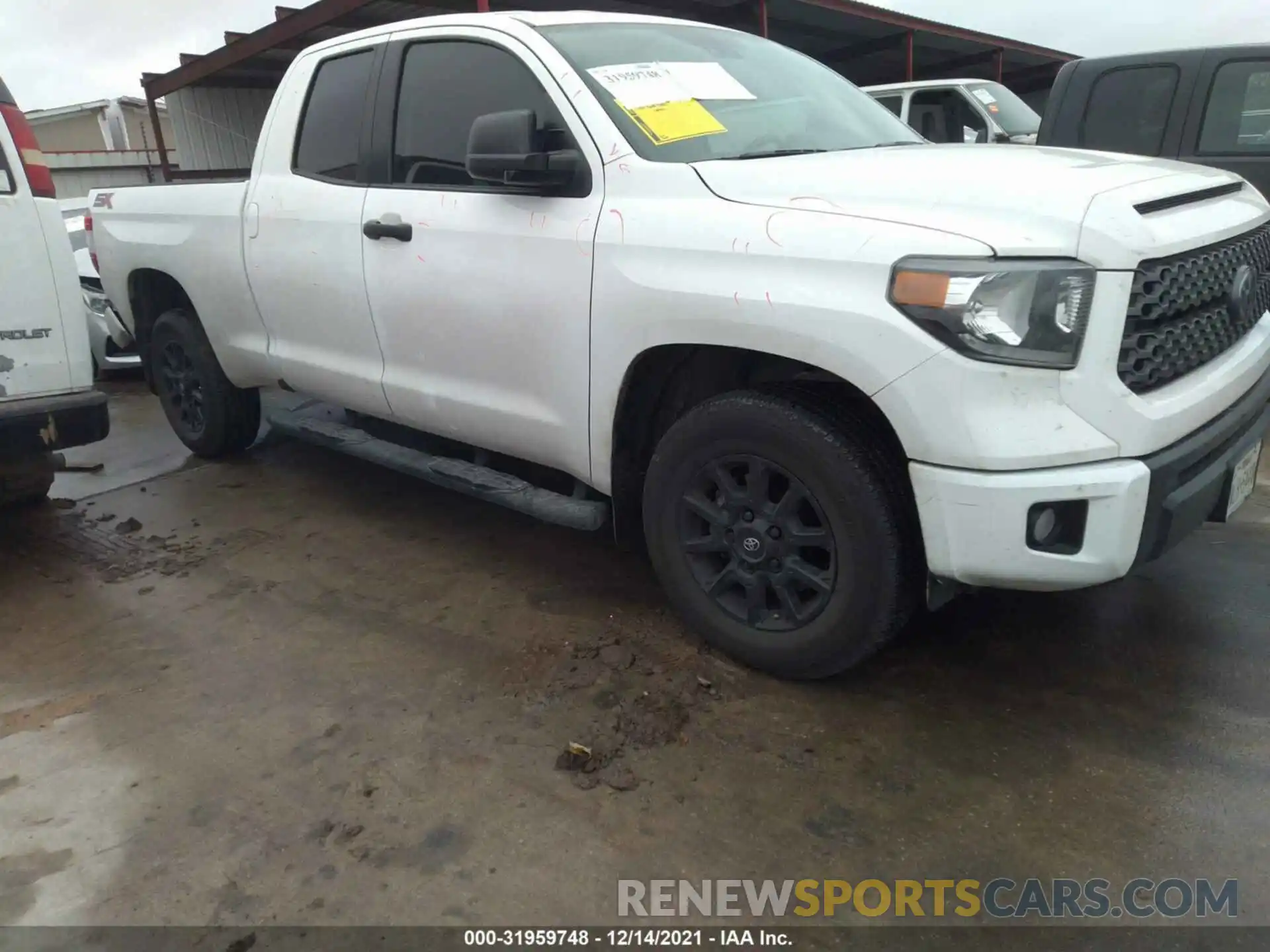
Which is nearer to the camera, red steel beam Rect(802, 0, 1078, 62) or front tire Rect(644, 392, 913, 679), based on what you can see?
front tire Rect(644, 392, 913, 679)

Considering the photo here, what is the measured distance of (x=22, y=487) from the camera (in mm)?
4652

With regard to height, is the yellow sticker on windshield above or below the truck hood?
above

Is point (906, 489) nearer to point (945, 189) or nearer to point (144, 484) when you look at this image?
point (945, 189)

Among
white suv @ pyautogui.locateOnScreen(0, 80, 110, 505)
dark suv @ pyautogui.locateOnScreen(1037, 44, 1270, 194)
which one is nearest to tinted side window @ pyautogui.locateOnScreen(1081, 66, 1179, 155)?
dark suv @ pyautogui.locateOnScreen(1037, 44, 1270, 194)

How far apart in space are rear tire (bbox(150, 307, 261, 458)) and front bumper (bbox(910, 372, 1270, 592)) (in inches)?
147

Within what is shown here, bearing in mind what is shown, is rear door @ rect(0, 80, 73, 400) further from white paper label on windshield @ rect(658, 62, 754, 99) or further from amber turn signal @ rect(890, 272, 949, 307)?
amber turn signal @ rect(890, 272, 949, 307)

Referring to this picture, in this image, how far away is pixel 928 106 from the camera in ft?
29.4

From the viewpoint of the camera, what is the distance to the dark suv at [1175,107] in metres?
4.93

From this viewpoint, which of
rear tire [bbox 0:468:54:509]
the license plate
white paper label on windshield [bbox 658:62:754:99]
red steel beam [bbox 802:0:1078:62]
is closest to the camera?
the license plate

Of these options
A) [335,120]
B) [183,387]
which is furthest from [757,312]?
[183,387]

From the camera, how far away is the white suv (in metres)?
3.66

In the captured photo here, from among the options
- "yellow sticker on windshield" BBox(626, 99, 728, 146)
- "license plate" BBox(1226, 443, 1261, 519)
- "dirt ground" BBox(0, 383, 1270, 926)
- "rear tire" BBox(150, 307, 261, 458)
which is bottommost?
"dirt ground" BBox(0, 383, 1270, 926)

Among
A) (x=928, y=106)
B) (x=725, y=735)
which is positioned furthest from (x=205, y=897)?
(x=928, y=106)

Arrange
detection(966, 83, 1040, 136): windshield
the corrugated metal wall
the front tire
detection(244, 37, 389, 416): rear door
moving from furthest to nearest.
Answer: the corrugated metal wall
detection(966, 83, 1040, 136): windshield
detection(244, 37, 389, 416): rear door
the front tire
